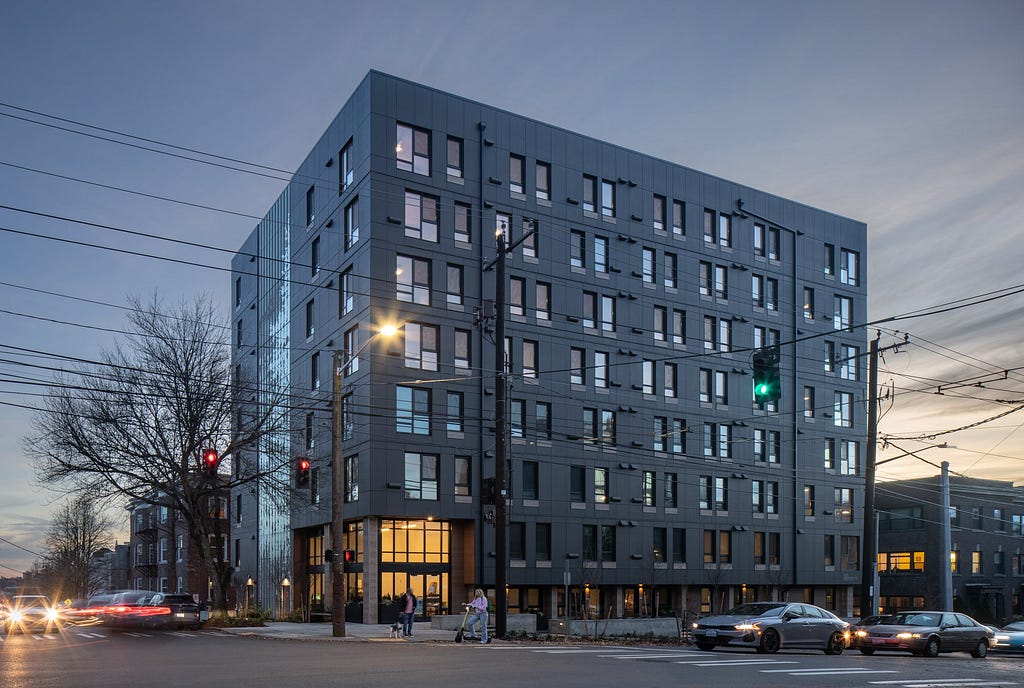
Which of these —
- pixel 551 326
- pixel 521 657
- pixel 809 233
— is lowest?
pixel 521 657

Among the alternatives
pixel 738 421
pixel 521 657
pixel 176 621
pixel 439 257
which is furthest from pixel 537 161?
pixel 521 657

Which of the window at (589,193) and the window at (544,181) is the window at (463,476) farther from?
the window at (589,193)

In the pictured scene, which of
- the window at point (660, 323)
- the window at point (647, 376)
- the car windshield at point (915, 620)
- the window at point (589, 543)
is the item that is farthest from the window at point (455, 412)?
the car windshield at point (915, 620)

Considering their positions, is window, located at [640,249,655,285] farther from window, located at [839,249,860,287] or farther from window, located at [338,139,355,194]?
window, located at [338,139,355,194]

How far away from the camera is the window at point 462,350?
49.5 meters

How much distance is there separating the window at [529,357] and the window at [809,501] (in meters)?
22.5

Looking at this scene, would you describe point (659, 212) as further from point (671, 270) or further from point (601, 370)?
point (601, 370)

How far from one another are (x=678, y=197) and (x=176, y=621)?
120 feet

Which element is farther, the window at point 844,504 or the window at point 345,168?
the window at point 844,504

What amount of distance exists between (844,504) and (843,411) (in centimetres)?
612

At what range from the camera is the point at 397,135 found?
48500 millimetres

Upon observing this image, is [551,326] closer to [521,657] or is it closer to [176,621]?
[176,621]

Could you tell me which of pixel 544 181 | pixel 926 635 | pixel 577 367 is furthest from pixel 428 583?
pixel 926 635

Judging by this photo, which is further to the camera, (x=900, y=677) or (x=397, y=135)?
(x=397, y=135)
